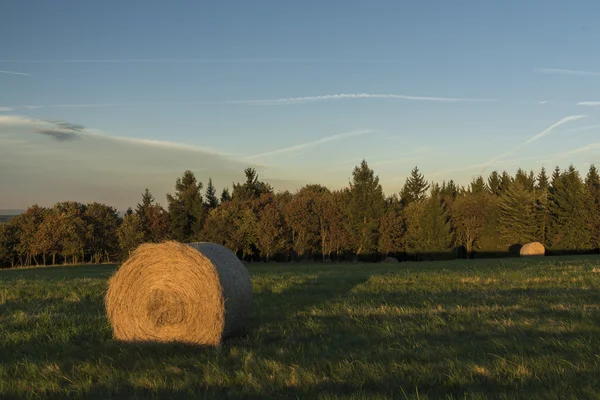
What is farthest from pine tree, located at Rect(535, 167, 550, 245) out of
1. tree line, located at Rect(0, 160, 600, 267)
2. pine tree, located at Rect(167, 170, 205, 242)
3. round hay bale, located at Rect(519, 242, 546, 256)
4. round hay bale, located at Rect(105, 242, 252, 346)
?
round hay bale, located at Rect(105, 242, 252, 346)

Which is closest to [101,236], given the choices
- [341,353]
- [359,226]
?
[359,226]

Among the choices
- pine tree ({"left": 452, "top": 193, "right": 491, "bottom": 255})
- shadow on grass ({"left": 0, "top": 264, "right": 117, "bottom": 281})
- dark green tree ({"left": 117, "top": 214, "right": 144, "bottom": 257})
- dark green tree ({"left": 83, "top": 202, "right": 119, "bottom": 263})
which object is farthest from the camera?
dark green tree ({"left": 83, "top": 202, "right": 119, "bottom": 263})

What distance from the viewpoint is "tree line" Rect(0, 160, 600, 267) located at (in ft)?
235

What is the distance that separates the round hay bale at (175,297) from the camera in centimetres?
962

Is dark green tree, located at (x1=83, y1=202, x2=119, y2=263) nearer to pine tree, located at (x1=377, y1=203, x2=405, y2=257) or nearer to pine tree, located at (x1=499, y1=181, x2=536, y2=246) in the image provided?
pine tree, located at (x1=377, y1=203, x2=405, y2=257)

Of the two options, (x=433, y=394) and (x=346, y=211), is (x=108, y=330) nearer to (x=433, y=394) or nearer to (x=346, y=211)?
(x=433, y=394)

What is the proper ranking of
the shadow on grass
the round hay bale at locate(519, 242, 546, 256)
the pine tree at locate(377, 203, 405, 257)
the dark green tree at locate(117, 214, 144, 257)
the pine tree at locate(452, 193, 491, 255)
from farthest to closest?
the dark green tree at locate(117, 214, 144, 257), the pine tree at locate(452, 193, 491, 255), the pine tree at locate(377, 203, 405, 257), the round hay bale at locate(519, 242, 546, 256), the shadow on grass

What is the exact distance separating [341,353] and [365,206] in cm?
6911

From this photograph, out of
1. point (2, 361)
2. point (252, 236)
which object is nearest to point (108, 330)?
point (2, 361)

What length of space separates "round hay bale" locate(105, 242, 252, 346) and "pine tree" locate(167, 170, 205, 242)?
74007 millimetres

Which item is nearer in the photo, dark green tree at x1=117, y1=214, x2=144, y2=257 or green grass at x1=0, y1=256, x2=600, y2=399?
green grass at x1=0, y1=256, x2=600, y2=399

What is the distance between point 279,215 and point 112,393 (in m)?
68.8

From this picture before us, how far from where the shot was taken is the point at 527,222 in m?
70.7

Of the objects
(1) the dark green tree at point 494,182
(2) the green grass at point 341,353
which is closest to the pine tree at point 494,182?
(1) the dark green tree at point 494,182
